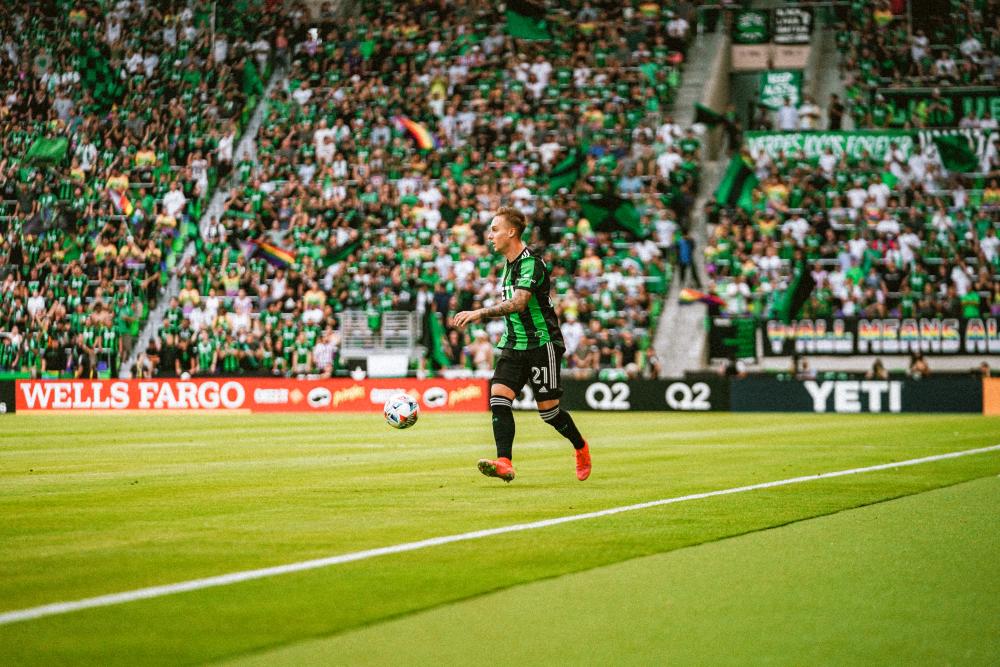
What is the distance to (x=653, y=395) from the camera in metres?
33.9

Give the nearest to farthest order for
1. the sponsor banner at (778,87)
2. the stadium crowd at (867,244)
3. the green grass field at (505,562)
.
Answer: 1. the green grass field at (505,562)
2. the stadium crowd at (867,244)
3. the sponsor banner at (778,87)

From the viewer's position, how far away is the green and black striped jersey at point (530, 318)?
12.3 metres

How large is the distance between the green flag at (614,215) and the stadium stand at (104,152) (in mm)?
11205

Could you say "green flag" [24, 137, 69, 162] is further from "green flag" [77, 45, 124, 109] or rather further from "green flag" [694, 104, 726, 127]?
"green flag" [694, 104, 726, 127]

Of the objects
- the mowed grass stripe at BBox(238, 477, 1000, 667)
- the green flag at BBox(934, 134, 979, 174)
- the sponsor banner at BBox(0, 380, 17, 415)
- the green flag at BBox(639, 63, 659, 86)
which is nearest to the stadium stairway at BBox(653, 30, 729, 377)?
the green flag at BBox(639, 63, 659, 86)

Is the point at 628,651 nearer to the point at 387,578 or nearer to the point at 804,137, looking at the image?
the point at 387,578

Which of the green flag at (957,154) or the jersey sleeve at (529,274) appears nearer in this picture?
the jersey sleeve at (529,274)

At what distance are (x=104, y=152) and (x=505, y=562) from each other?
1419 inches

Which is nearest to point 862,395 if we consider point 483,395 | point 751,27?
point 483,395

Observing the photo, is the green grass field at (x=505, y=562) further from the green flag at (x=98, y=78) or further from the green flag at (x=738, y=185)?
the green flag at (x=98, y=78)

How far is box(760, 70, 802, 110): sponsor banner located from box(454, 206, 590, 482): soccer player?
27797 millimetres

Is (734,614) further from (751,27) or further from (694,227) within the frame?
(751,27)

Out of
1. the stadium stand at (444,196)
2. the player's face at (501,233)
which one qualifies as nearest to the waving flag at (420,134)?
the stadium stand at (444,196)

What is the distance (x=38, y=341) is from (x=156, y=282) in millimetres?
3419
